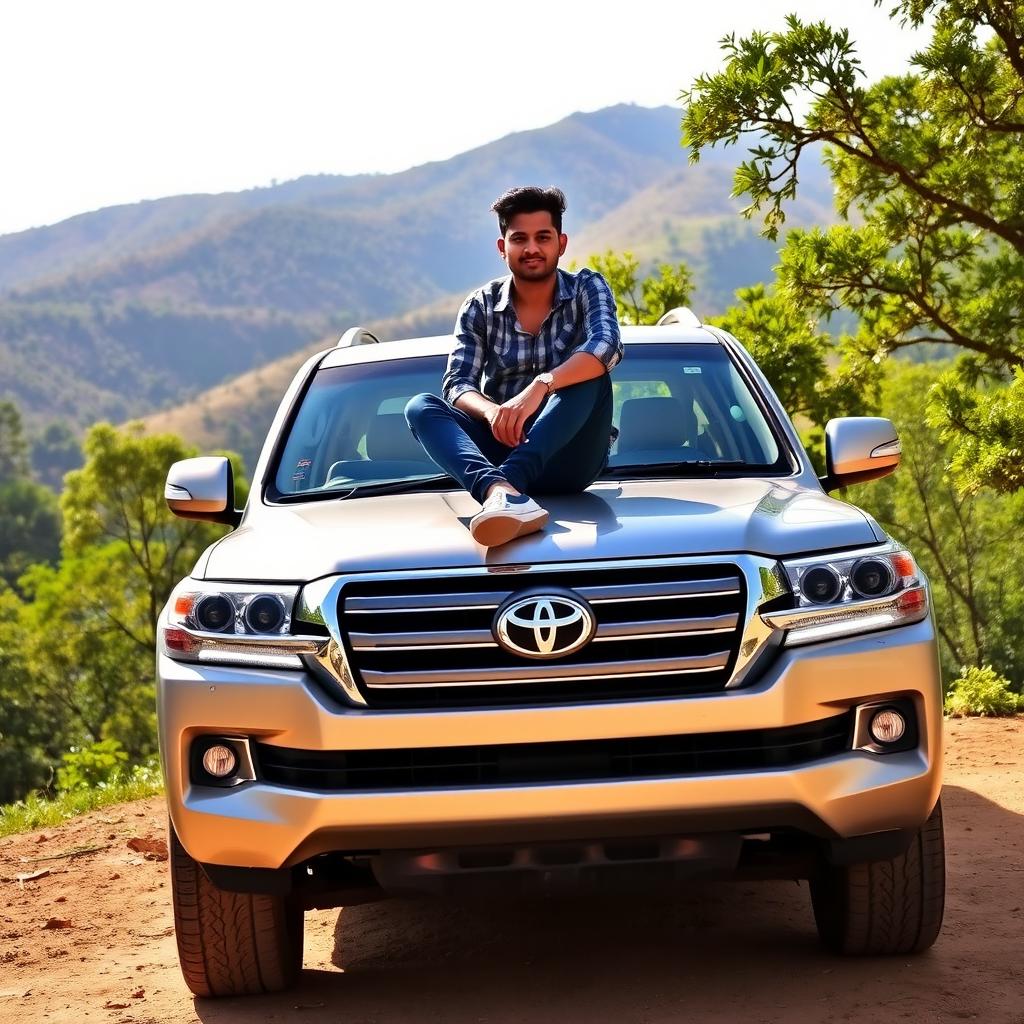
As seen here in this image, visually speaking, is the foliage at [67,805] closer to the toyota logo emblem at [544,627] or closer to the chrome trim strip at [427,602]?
the chrome trim strip at [427,602]

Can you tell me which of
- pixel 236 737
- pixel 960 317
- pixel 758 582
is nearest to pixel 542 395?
pixel 758 582

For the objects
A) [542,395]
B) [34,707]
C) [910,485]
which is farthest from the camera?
[34,707]

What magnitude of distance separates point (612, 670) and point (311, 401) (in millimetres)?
2129

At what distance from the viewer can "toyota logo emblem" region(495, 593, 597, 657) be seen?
3.65m

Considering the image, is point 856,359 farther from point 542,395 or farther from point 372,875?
point 372,875

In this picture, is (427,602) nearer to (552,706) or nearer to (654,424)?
(552,706)

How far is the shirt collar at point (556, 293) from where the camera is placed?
498 cm

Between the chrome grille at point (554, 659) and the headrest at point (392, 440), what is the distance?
1.39m

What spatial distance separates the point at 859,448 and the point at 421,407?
4.30 ft

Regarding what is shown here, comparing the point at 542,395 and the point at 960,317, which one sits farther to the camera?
the point at 960,317

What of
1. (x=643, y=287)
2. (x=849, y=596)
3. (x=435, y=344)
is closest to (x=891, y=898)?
(x=849, y=596)

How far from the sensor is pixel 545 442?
445 cm

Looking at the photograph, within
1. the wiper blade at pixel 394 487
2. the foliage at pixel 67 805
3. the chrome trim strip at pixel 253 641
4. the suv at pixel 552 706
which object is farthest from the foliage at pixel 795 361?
the chrome trim strip at pixel 253 641

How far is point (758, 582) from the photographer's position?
376cm
